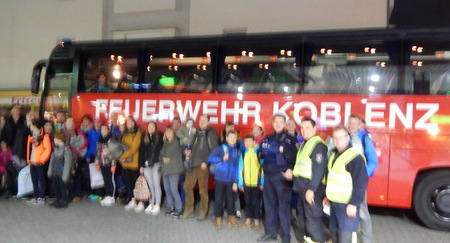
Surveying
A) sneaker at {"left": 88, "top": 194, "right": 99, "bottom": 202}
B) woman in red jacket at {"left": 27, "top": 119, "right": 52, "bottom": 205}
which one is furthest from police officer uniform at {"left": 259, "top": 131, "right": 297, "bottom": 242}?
woman in red jacket at {"left": 27, "top": 119, "right": 52, "bottom": 205}

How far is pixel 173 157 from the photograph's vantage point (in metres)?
6.62

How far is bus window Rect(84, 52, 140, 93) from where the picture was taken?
7.76 m

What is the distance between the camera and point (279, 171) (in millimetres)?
5242

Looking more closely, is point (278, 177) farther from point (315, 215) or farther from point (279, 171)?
point (315, 215)

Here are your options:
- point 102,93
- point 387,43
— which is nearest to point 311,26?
point 387,43

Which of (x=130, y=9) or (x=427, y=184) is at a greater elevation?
(x=130, y=9)

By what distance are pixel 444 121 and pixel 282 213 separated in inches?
116

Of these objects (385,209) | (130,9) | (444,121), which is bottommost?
(385,209)

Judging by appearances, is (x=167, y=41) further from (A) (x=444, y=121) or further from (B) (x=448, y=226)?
(B) (x=448, y=226)

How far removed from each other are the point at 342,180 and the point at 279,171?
1.12m

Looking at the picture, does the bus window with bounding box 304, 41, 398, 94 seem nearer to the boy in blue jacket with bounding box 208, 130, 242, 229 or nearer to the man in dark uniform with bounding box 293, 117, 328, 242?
the boy in blue jacket with bounding box 208, 130, 242, 229

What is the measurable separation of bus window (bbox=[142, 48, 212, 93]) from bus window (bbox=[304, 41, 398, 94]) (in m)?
1.92

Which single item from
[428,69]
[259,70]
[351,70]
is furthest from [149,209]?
[428,69]

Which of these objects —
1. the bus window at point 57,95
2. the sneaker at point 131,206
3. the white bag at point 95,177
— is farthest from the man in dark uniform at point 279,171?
the bus window at point 57,95
